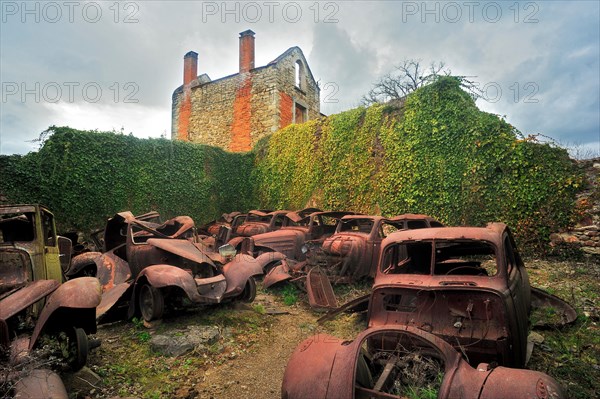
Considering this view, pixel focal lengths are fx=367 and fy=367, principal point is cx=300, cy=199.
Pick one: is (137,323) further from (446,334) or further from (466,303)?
(466,303)

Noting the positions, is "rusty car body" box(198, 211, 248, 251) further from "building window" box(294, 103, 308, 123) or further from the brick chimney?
the brick chimney

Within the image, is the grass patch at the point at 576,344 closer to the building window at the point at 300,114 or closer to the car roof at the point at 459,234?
the car roof at the point at 459,234

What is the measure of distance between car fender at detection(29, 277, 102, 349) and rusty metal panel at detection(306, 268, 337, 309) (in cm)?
341

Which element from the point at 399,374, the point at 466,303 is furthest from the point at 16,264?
the point at 466,303

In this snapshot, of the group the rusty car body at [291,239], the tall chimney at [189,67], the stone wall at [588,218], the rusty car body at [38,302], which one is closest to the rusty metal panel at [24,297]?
the rusty car body at [38,302]

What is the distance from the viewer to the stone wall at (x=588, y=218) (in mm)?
8305

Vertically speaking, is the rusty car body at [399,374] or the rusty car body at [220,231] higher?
the rusty car body at [220,231]

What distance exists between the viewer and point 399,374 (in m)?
3.12

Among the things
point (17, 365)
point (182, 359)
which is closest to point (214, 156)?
point (182, 359)

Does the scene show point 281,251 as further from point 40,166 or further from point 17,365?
point 40,166

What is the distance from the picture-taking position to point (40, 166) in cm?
1101

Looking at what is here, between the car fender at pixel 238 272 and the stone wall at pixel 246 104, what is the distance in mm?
12362

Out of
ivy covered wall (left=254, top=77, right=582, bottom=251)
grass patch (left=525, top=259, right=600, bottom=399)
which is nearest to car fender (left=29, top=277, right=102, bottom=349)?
grass patch (left=525, top=259, right=600, bottom=399)

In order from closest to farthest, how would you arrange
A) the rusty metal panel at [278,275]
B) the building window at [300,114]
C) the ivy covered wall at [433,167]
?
the rusty metal panel at [278,275] → the ivy covered wall at [433,167] → the building window at [300,114]
